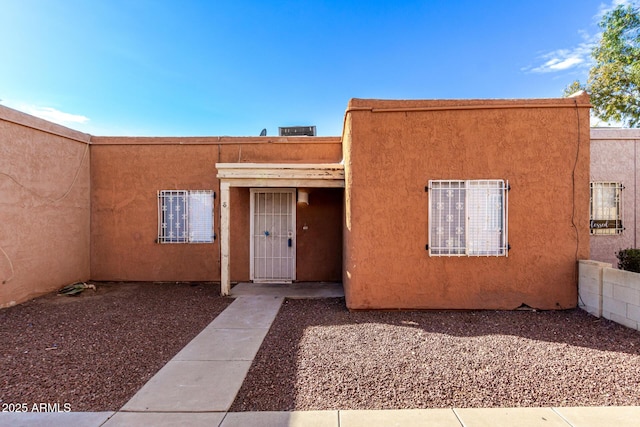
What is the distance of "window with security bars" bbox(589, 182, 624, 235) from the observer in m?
7.63

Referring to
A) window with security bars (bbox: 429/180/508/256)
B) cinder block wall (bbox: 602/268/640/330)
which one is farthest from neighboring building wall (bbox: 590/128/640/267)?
window with security bars (bbox: 429/180/508/256)

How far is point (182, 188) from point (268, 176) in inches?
121

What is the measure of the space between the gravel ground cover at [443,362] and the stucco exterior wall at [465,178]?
1.67ft

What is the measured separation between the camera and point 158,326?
5.36 m

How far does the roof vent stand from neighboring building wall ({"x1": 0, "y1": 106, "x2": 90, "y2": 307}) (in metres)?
5.32

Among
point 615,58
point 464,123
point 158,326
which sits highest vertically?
point 615,58

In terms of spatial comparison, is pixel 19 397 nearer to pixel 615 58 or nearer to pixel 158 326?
pixel 158 326

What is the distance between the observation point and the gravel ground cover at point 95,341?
337 centimetres

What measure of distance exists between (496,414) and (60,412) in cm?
408

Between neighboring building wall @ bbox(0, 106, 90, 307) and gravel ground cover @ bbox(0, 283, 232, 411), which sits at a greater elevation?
neighboring building wall @ bbox(0, 106, 90, 307)

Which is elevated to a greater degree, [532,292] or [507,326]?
[532,292]

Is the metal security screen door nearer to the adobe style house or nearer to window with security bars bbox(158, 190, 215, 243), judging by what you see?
window with security bars bbox(158, 190, 215, 243)

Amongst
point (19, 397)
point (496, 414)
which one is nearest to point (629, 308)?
point (496, 414)

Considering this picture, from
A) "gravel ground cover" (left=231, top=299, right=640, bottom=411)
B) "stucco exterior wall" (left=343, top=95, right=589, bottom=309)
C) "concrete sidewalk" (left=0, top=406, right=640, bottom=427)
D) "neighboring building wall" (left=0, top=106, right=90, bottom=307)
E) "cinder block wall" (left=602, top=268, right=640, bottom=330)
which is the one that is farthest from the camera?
"neighboring building wall" (left=0, top=106, right=90, bottom=307)
